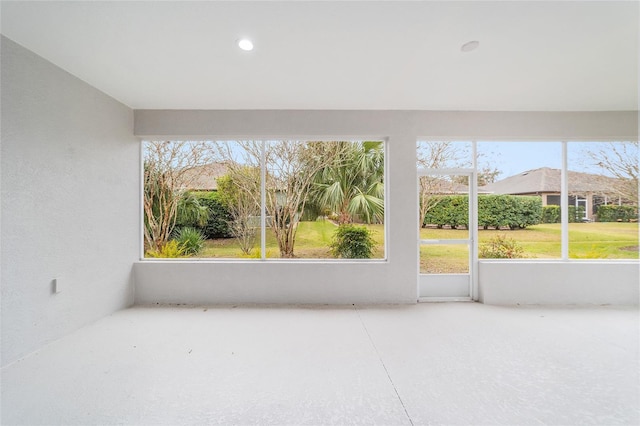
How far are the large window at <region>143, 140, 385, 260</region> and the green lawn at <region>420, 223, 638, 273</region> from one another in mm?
932

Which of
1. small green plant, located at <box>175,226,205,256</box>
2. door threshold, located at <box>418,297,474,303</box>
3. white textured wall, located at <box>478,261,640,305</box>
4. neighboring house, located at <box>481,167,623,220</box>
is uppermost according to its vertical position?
neighboring house, located at <box>481,167,623,220</box>

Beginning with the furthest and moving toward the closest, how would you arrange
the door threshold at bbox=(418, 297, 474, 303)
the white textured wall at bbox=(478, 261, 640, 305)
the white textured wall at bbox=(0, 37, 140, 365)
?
the door threshold at bbox=(418, 297, 474, 303), the white textured wall at bbox=(478, 261, 640, 305), the white textured wall at bbox=(0, 37, 140, 365)

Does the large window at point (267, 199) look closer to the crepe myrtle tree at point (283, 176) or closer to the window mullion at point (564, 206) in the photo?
the crepe myrtle tree at point (283, 176)

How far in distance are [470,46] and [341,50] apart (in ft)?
3.95

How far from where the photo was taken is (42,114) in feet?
8.40

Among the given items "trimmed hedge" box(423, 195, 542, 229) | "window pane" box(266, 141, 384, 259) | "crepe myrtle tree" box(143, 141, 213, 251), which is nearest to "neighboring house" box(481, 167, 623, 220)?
"trimmed hedge" box(423, 195, 542, 229)

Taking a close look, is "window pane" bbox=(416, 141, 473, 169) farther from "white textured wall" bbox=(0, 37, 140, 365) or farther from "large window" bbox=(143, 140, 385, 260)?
"white textured wall" bbox=(0, 37, 140, 365)

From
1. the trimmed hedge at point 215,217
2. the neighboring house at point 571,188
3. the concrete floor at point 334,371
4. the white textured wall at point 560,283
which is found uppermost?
the neighboring house at point 571,188

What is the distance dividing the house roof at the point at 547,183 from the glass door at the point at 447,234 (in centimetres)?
43

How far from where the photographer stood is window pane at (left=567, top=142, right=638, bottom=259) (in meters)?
3.97

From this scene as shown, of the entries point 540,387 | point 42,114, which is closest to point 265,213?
point 42,114

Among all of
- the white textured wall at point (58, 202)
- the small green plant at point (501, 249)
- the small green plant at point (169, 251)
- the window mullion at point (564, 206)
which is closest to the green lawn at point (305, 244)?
the small green plant at point (169, 251)

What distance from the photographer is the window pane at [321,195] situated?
3.99 m

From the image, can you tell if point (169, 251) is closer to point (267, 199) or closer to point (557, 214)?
point (267, 199)
